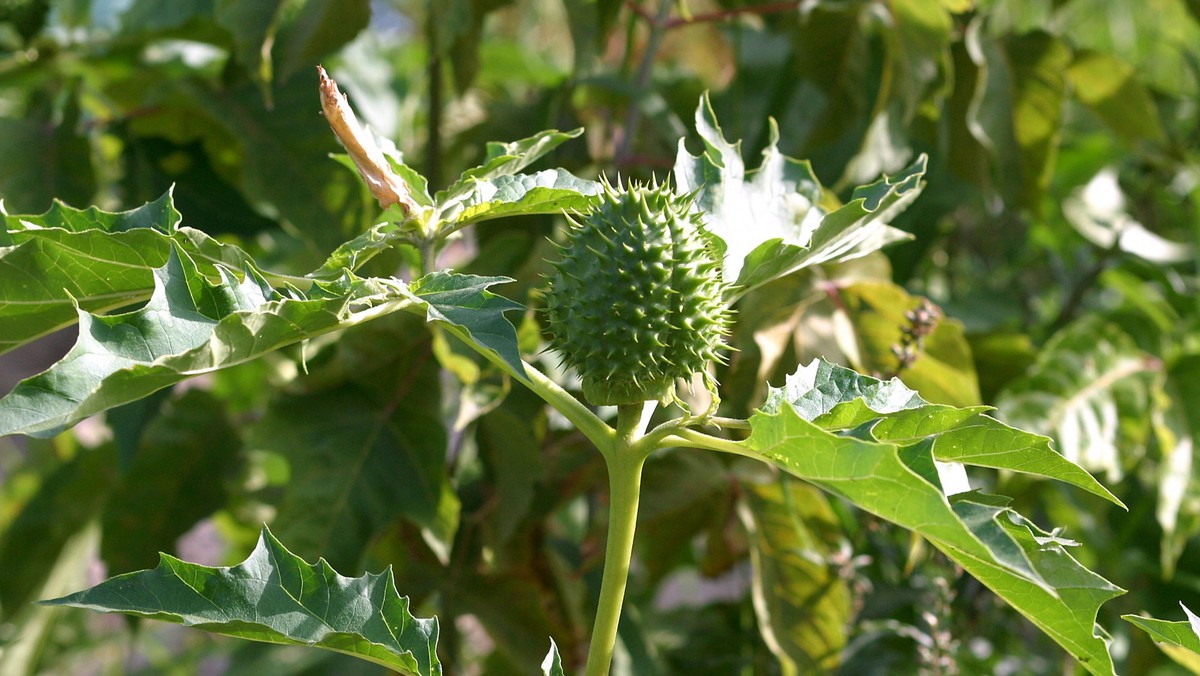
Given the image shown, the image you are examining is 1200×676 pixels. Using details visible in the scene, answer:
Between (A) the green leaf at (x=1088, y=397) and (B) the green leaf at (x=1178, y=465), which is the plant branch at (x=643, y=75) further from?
Result: (B) the green leaf at (x=1178, y=465)

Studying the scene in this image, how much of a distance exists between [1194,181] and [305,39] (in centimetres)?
128

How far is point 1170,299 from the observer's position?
1.43 meters

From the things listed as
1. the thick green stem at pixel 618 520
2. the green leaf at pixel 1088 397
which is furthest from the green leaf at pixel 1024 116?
A: the thick green stem at pixel 618 520

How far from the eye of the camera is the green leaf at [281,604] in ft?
1.98

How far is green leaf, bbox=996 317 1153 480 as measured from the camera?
1.20 meters

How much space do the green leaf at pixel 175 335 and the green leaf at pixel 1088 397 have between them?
848 mm

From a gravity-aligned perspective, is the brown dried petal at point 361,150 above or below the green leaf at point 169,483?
above

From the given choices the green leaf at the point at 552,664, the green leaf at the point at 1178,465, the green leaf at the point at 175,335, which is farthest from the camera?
the green leaf at the point at 1178,465

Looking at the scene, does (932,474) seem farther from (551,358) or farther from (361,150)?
(551,358)

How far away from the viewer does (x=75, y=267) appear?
0.64 meters

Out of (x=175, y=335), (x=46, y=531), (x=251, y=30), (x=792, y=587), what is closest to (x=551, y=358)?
(x=792, y=587)

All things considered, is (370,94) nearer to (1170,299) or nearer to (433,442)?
(433,442)

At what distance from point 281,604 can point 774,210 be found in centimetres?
43

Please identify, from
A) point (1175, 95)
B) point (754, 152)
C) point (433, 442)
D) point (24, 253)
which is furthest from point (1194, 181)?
point (24, 253)
